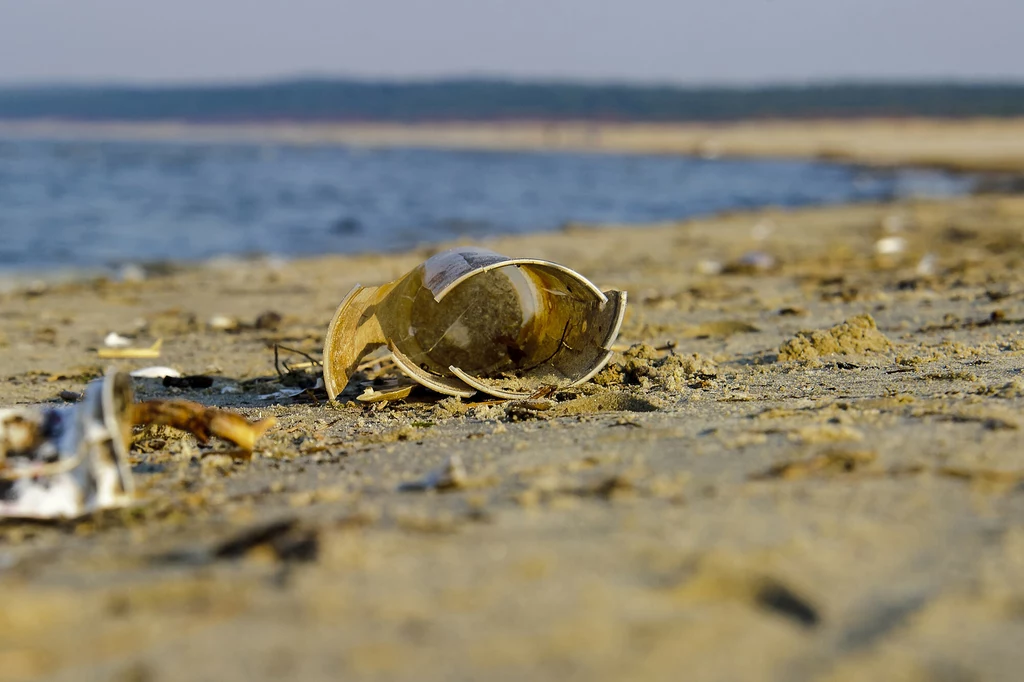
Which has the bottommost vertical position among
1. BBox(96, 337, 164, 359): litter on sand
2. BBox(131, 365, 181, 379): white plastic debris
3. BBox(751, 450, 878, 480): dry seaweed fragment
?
BBox(96, 337, 164, 359): litter on sand

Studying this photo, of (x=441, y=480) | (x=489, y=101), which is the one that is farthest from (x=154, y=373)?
(x=489, y=101)

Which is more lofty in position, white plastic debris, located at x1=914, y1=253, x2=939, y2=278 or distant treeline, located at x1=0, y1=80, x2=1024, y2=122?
distant treeline, located at x1=0, y1=80, x2=1024, y2=122

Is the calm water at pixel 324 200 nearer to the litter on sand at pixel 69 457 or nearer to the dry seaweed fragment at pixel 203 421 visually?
the dry seaweed fragment at pixel 203 421

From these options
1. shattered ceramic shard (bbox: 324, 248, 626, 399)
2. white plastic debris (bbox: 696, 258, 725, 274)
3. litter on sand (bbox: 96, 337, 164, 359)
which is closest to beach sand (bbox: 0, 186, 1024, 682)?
shattered ceramic shard (bbox: 324, 248, 626, 399)

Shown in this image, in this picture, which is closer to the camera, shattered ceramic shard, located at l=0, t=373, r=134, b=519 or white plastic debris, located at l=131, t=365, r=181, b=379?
shattered ceramic shard, located at l=0, t=373, r=134, b=519

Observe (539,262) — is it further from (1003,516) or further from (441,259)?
(1003,516)

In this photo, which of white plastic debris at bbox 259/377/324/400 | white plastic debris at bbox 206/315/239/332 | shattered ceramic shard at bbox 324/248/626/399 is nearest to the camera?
shattered ceramic shard at bbox 324/248/626/399

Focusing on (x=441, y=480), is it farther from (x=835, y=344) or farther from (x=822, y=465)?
(x=835, y=344)

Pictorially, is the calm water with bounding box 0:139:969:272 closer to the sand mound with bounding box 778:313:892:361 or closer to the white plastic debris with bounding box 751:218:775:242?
the white plastic debris with bounding box 751:218:775:242
